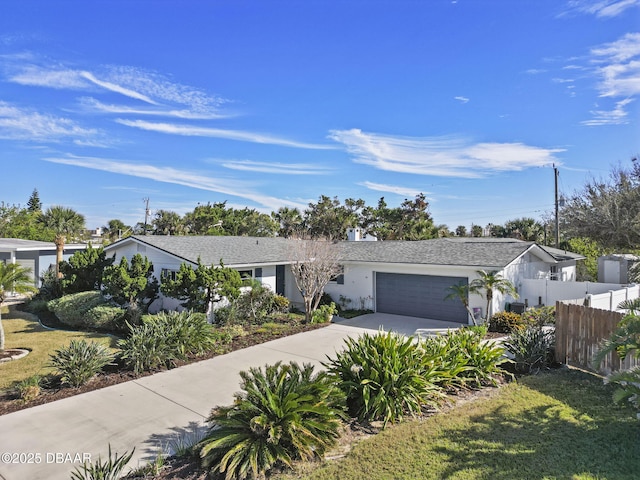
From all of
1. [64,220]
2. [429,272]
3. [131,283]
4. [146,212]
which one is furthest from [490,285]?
[146,212]

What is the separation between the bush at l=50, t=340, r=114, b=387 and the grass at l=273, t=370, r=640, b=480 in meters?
6.06

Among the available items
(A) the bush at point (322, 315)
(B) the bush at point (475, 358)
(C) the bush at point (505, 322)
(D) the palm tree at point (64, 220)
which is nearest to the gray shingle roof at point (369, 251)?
(C) the bush at point (505, 322)

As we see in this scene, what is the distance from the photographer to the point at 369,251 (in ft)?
63.1

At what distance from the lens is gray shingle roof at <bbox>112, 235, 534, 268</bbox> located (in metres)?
15.1

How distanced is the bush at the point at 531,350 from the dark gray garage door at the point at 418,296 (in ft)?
18.9

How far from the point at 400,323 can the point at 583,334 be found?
7.30m

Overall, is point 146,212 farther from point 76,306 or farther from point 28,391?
point 28,391

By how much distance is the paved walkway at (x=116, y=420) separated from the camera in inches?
209

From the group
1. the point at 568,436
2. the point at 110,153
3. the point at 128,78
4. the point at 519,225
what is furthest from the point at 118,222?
the point at 568,436

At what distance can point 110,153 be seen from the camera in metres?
20.6

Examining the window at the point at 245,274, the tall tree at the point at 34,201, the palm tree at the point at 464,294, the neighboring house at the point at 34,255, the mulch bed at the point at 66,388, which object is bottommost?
the mulch bed at the point at 66,388

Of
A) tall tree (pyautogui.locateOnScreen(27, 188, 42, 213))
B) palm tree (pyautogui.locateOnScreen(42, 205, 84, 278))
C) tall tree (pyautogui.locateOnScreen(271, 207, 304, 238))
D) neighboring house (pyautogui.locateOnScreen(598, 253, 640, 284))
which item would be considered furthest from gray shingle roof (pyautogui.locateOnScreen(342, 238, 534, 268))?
tall tree (pyautogui.locateOnScreen(27, 188, 42, 213))

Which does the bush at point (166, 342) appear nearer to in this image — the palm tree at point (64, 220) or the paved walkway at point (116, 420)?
the paved walkway at point (116, 420)

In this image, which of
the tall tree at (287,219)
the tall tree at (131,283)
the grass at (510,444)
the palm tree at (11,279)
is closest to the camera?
the grass at (510,444)
